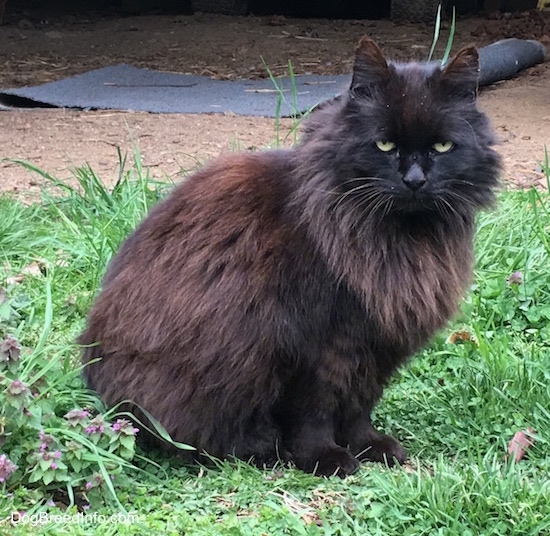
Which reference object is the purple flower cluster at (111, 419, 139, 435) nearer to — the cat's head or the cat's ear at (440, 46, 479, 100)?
the cat's head

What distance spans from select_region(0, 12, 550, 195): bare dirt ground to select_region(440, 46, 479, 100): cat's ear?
6.65 feet

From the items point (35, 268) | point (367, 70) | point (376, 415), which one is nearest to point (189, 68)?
point (35, 268)

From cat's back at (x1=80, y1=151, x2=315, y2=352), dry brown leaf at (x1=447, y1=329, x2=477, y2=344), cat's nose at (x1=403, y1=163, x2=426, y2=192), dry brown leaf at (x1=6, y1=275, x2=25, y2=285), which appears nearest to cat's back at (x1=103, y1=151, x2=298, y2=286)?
cat's back at (x1=80, y1=151, x2=315, y2=352)

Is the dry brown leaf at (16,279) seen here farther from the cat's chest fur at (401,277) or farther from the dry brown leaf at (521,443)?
the dry brown leaf at (521,443)

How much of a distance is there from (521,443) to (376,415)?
530 millimetres

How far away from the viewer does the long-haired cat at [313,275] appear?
7.29 ft

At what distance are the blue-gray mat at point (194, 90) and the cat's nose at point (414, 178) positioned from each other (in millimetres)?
3383

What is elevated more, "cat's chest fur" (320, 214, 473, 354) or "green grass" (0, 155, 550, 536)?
"cat's chest fur" (320, 214, 473, 354)

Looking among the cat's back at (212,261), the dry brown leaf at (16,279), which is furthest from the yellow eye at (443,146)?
the dry brown leaf at (16,279)

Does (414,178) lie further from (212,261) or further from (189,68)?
(189,68)

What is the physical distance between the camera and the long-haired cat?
222 centimetres

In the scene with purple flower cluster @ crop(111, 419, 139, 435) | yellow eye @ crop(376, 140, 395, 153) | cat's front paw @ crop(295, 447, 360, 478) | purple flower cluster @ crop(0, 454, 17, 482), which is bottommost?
cat's front paw @ crop(295, 447, 360, 478)

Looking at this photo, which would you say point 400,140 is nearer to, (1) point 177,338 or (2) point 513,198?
(1) point 177,338

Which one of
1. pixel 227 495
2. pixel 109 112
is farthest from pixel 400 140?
pixel 109 112
